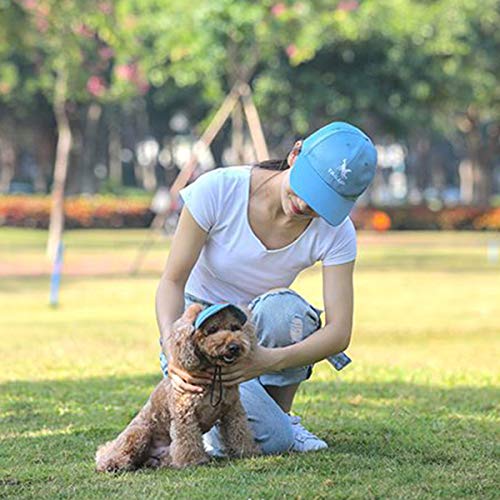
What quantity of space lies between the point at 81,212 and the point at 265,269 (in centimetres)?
3453

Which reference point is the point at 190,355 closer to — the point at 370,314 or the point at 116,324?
the point at 116,324

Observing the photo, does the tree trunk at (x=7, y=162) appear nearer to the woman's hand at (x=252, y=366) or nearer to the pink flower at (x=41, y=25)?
the pink flower at (x=41, y=25)

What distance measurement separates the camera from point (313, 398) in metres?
8.14

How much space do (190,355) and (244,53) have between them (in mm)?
28138

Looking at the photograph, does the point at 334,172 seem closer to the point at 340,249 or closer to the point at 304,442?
the point at 340,249

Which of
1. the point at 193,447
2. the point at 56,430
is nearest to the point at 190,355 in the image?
the point at 193,447

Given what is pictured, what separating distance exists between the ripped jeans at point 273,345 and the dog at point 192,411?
10 centimetres

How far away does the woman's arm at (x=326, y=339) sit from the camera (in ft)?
17.5

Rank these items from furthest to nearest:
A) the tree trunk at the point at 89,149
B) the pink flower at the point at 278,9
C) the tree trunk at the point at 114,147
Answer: the tree trunk at the point at 114,147 → the tree trunk at the point at 89,149 → the pink flower at the point at 278,9

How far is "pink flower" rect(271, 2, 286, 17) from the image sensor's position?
86.2 ft

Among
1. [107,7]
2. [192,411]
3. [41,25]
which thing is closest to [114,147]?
[41,25]

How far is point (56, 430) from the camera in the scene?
687cm

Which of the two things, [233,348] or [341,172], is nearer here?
[233,348]

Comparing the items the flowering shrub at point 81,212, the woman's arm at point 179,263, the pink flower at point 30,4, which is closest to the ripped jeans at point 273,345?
the woman's arm at point 179,263
